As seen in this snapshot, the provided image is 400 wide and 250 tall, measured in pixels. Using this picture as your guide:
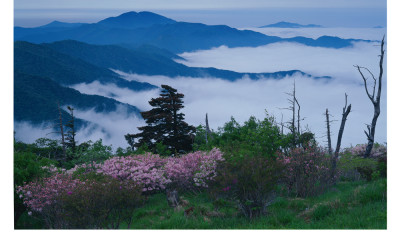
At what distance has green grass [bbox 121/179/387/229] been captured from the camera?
5.24 metres

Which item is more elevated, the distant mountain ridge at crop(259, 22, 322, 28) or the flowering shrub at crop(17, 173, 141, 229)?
the distant mountain ridge at crop(259, 22, 322, 28)

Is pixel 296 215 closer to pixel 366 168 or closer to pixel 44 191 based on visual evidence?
pixel 366 168

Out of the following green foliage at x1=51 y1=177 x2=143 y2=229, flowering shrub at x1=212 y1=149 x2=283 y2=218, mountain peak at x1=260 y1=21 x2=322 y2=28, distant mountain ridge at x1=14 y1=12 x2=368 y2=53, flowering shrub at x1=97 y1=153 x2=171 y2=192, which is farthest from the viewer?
distant mountain ridge at x1=14 y1=12 x2=368 y2=53

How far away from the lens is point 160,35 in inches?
352

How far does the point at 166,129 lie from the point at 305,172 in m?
8.29

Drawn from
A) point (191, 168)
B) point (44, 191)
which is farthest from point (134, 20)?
point (44, 191)

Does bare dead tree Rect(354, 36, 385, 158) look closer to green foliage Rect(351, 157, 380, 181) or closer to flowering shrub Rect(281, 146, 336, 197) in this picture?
green foliage Rect(351, 157, 380, 181)

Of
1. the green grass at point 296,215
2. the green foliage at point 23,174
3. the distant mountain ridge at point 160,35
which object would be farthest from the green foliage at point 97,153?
the green grass at point 296,215

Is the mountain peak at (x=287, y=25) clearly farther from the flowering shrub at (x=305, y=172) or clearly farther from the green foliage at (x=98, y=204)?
the green foliage at (x=98, y=204)

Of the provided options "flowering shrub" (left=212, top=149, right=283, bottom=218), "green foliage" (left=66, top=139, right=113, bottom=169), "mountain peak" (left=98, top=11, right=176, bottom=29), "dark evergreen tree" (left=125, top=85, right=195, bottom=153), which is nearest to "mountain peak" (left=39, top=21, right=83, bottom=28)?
"mountain peak" (left=98, top=11, right=176, bottom=29)

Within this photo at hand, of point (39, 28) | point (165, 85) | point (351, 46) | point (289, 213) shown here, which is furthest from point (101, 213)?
point (165, 85)

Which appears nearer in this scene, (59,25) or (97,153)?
(59,25)

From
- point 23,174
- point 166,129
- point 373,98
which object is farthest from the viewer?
point 166,129

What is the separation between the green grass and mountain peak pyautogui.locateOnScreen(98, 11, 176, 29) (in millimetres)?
4123
